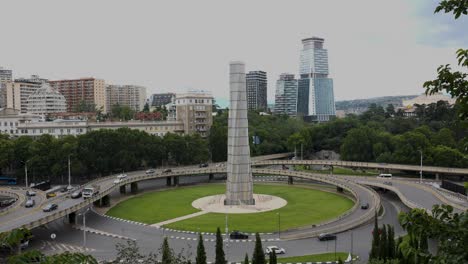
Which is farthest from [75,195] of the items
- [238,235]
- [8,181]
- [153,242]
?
[8,181]

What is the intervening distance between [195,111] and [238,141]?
211 ft

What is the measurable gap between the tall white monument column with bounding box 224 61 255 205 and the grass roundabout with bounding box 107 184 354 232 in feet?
20.8

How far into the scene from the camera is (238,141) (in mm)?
70688

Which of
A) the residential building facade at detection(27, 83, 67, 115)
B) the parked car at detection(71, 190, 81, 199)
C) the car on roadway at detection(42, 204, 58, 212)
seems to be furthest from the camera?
the residential building facade at detection(27, 83, 67, 115)

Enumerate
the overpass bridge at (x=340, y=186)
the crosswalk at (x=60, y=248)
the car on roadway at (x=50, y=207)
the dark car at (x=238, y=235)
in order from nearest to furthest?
1. the crosswalk at (x=60, y=248)
2. the dark car at (x=238, y=235)
3. the overpass bridge at (x=340, y=186)
4. the car on roadway at (x=50, y=207)

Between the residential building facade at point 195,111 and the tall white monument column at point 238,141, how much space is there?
62.1 meters

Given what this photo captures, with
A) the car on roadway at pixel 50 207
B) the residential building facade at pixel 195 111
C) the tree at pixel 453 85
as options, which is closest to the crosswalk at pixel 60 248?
the car on roadway at pixel 50 207

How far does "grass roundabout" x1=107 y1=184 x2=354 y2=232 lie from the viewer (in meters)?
61.1

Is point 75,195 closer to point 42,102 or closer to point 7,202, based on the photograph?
point 7,202

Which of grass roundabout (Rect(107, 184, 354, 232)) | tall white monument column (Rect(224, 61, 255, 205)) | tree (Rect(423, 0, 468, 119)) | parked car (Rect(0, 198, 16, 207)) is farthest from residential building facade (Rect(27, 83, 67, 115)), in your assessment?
tree (Rect(423, 0, 468, 119))

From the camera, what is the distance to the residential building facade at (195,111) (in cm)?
13268

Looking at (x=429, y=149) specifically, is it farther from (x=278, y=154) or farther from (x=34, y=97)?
(x=34, y=97)

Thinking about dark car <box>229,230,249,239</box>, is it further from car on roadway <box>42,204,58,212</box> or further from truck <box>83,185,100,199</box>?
truck <box>83,185,100,199</box>

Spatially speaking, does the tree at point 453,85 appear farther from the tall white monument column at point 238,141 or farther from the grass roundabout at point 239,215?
the tall white monument column at point 238,141
